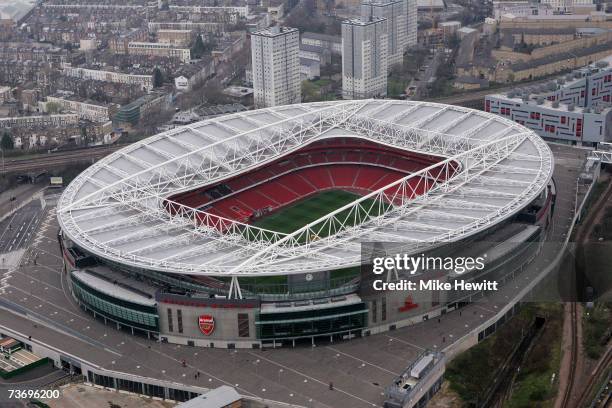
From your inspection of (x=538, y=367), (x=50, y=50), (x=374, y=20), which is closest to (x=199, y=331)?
(x=538, y=367)

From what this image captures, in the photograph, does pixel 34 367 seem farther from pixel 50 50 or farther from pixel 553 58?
pixel 50 50

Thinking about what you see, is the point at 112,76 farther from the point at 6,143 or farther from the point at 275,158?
the point at 275,158

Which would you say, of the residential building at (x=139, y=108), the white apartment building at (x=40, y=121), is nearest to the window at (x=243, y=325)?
the residential building at (x=139, y=108)

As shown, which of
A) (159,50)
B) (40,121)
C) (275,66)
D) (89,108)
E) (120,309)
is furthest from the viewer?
(159,50)

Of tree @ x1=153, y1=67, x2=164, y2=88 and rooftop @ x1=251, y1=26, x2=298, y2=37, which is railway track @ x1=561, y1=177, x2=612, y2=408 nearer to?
rooftop @ x1=251, y1=26, x2=298, y2=37

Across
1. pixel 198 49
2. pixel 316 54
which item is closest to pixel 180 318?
pixel 316 54
